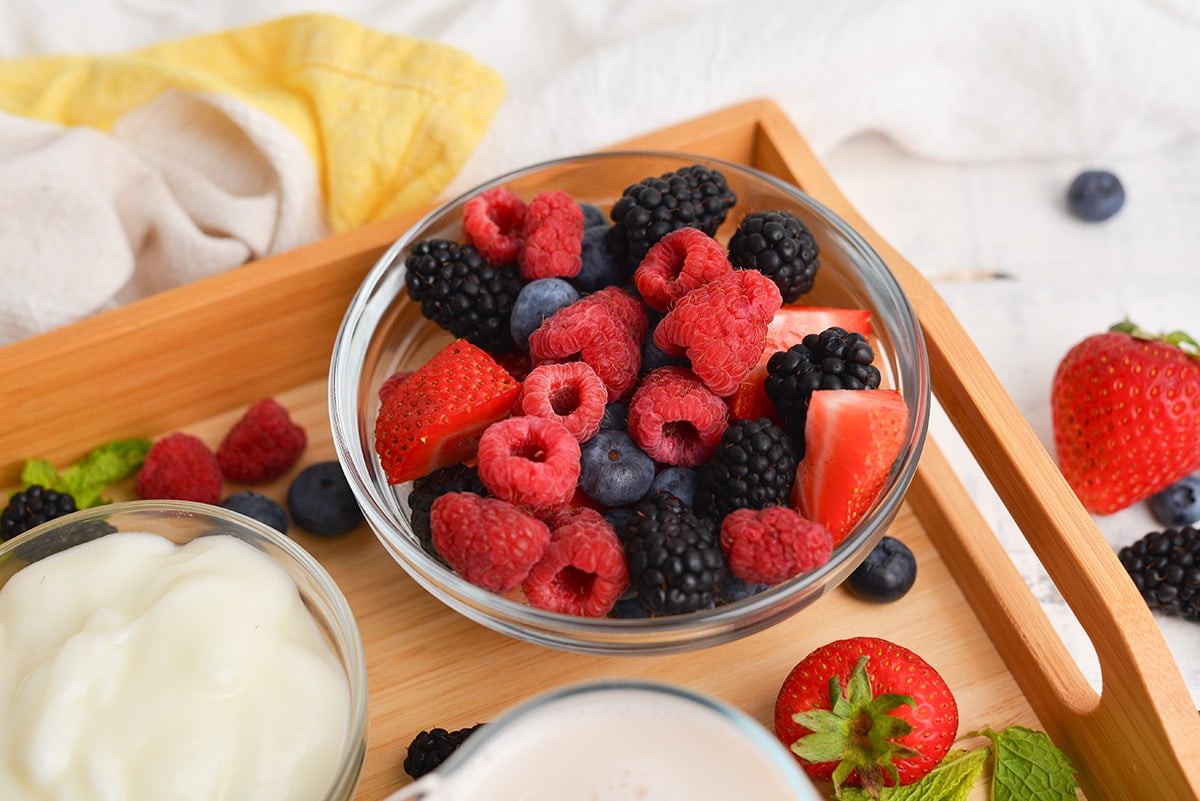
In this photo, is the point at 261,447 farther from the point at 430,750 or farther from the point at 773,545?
the point at 773,545

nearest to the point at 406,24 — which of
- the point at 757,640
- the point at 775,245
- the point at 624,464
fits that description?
the point at 775,245

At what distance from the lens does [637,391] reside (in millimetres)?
1415

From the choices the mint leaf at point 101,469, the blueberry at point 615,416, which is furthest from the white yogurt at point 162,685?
the blueberry at point 615,416

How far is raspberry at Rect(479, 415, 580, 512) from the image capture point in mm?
1244

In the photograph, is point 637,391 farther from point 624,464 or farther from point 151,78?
point 151,78

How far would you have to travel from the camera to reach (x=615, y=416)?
4.73ft

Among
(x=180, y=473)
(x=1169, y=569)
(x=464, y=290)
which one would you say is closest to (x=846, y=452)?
(x=464, y=290)

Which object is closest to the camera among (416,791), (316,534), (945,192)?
(416,791)

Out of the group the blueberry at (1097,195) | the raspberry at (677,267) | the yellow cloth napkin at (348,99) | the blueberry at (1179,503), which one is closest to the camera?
the raspberry at (677,267)

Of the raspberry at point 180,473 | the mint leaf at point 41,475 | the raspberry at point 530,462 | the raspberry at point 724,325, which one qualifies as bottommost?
the mint leaf at point 41,475

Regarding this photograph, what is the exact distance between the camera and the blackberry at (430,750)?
1338 millimetres

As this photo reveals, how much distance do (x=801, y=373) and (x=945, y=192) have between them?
1136 mm

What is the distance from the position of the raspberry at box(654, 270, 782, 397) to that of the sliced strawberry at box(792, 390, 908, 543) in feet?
0.36

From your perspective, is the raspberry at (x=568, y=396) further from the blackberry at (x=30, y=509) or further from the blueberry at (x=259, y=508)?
the blackberry at (x=30, y=509)
